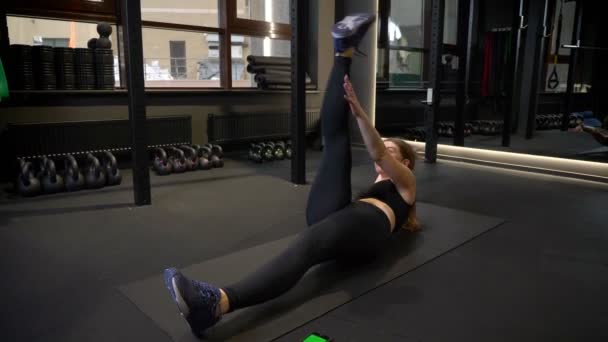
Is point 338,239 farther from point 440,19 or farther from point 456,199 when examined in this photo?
point 440,19

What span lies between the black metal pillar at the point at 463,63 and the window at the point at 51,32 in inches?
142

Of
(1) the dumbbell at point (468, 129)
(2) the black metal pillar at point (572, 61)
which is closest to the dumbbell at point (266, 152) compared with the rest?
(1) the dumbbell at point (468, 129)

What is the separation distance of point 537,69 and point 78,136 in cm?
519

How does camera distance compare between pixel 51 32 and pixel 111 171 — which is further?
pixel 51 32

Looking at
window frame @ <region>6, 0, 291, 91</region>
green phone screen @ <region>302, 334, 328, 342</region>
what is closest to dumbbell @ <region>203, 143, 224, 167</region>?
window frame @ <region>6, 0, 291, 91</region>

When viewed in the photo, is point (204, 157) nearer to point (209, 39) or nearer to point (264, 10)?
point (209, 39)

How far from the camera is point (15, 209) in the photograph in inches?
110

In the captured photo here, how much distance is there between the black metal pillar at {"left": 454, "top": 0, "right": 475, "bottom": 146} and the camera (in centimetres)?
501

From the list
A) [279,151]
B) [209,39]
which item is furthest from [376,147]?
[209,39]

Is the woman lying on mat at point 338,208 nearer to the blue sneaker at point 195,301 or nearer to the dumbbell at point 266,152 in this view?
the blue sneaker at point 195,301

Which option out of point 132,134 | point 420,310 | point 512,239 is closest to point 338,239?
point 420,310

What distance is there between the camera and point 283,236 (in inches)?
92.0

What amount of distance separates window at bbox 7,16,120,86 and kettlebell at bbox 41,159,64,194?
1.13 m

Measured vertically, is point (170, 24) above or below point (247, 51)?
above
